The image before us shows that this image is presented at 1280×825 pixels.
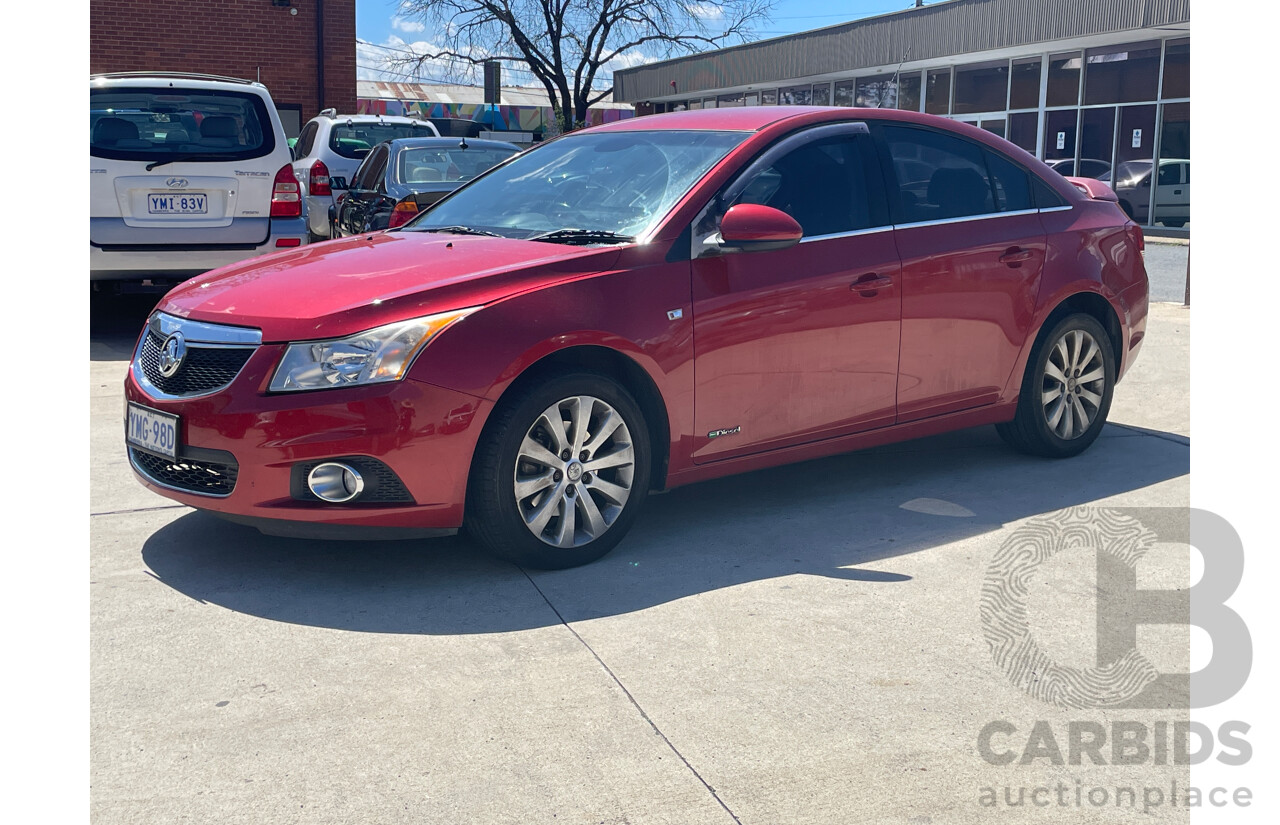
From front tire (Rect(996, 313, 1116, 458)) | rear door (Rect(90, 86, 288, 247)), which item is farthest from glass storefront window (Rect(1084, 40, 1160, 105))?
front tire (Rect(996, 313, 1116, 458))

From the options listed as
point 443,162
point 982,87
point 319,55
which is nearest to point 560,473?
point 443,162

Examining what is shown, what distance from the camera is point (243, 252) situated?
9.30m

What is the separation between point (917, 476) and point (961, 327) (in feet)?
2.51

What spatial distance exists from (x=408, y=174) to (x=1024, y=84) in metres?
20.0

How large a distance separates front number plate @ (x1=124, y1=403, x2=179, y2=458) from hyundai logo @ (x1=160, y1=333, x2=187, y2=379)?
147mm

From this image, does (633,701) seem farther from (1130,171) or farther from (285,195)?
(1130,171)

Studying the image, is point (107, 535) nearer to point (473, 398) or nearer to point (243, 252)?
point (473, 398)

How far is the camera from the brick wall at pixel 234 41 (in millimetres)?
22438

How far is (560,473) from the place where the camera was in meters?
4.37

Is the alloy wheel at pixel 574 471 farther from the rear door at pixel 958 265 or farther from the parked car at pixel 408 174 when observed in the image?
the parked car at pixel 408 174

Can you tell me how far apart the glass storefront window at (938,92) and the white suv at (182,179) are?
944 inches

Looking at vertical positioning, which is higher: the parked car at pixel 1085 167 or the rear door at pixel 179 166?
the parked car at pixel 1085 167

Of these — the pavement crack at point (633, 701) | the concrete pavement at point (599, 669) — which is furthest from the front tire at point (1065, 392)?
the pavement crack at point (633, 701)

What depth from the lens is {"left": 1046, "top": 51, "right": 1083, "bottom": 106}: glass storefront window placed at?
86.3 ft
